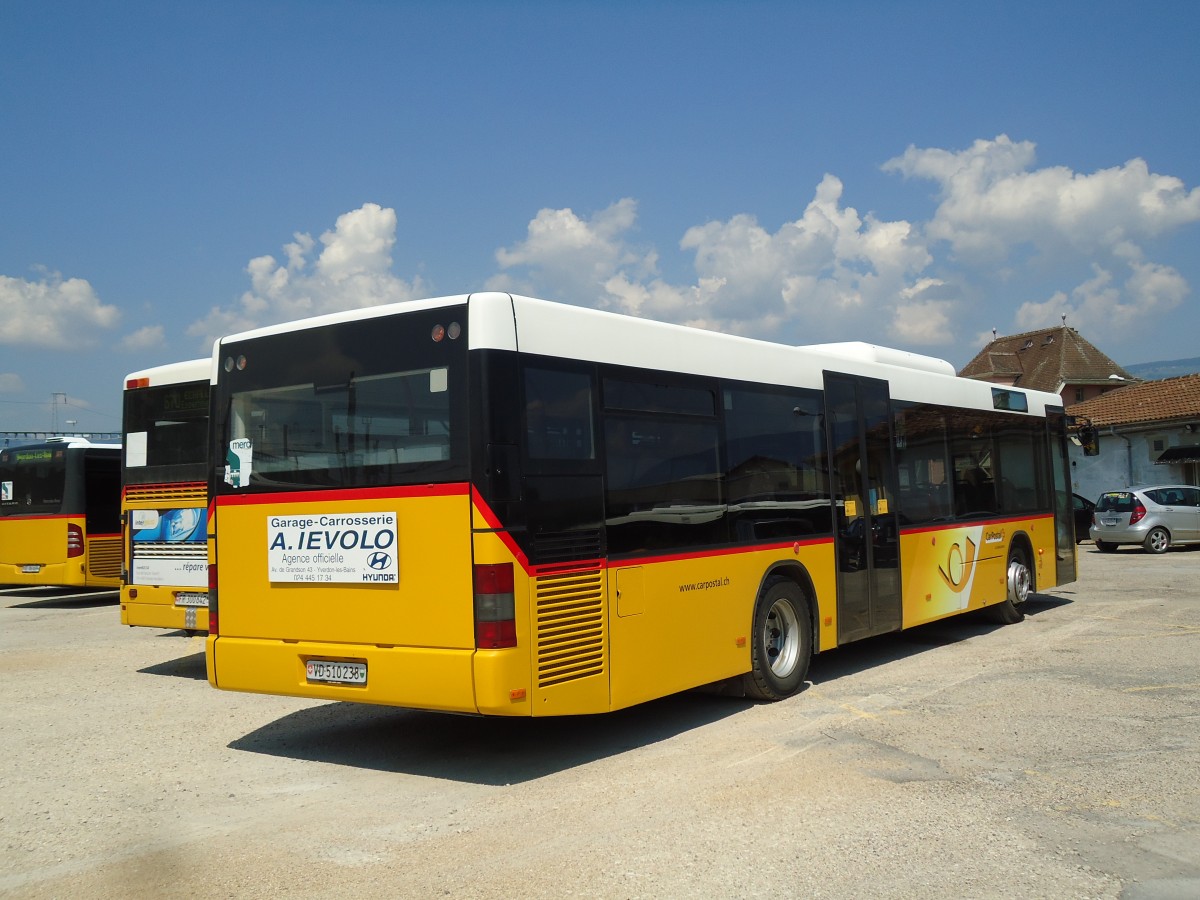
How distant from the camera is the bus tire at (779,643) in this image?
27.8 feet

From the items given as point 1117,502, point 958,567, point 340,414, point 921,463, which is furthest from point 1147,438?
point 340,414

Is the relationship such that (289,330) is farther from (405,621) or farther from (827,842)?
(827,842)

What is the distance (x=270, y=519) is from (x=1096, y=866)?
534cm

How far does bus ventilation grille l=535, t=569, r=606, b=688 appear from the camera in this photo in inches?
254

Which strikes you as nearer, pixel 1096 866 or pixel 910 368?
pixel 1096 866

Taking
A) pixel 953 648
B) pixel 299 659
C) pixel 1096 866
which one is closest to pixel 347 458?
pixel 299 659

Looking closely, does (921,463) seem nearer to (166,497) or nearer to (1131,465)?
(166,497)

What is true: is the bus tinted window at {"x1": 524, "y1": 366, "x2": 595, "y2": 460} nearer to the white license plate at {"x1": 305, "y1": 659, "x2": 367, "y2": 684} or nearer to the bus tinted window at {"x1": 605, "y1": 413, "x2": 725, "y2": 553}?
Result: the bus tinted window at {"x1": 605, "y1": 413, "x2": 725, "y2": 553}

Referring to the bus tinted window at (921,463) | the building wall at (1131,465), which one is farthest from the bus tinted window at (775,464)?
the building wall at (1131,465)

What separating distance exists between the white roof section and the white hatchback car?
16.7 m

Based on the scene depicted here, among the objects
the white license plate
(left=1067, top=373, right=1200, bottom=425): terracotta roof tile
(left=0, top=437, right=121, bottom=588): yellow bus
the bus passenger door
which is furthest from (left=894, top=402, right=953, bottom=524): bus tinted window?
(left=1067, top=373, right=1200, bottom=425): terracotta roof tile

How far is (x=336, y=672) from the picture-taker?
684cm

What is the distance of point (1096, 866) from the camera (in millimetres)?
4738

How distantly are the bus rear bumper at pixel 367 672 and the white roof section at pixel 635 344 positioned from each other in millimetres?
1964
